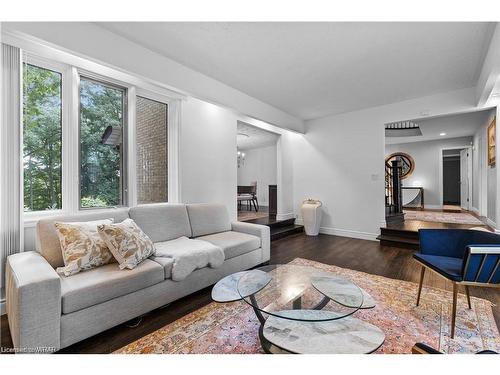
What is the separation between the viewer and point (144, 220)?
2604 millimetres

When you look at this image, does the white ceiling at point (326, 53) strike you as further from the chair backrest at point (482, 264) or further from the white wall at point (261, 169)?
the white wall at point (261, 169)

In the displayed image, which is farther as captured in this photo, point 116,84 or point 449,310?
point 116,84

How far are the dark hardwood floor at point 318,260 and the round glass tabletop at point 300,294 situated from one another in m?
0.70

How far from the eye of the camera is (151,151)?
3217mm

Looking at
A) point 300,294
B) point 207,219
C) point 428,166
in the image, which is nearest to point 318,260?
point 207,219

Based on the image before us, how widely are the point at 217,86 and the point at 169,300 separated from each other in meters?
2.83

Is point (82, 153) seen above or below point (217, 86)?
below

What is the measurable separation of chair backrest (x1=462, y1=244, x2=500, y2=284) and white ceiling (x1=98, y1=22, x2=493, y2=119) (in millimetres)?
2031

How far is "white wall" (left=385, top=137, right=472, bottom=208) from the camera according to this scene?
7.86m

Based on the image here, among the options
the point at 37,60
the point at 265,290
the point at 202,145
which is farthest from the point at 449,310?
the point at 37,60

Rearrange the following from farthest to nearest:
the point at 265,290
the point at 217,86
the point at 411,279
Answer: the point at 217,86 < the point at 411,279 < the point at 265,290

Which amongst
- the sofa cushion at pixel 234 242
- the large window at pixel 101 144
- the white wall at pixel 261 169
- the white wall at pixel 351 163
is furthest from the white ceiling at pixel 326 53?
the white wall at pixel 261 169
